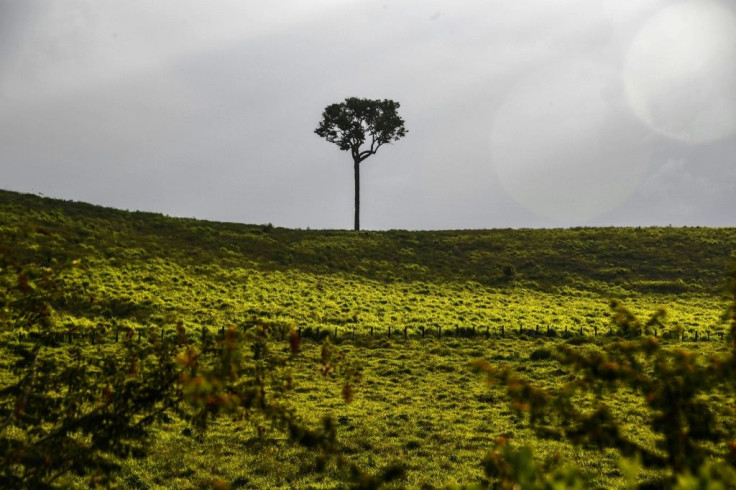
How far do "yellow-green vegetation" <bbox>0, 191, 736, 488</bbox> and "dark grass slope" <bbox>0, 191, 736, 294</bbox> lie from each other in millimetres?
355

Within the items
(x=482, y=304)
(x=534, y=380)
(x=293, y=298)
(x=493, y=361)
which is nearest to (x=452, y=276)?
(x=482, y=304)

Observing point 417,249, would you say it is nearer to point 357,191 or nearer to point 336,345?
point 357,191

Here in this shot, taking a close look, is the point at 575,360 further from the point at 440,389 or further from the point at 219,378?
the point at 440,389

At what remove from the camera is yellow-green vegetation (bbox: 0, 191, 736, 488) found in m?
5.88

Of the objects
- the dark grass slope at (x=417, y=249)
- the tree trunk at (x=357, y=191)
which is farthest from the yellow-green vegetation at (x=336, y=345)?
the tree trunk at (x=357, y=191)

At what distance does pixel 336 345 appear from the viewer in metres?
29.3

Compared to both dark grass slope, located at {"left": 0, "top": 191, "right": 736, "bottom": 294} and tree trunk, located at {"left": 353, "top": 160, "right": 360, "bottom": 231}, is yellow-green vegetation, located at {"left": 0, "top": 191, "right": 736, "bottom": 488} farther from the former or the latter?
tree trunk, located at {"left": 353, "top": 160, "right": 360, "bottom": 231}

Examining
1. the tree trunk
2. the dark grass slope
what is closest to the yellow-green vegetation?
the dark grass slope

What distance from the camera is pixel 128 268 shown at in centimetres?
4372

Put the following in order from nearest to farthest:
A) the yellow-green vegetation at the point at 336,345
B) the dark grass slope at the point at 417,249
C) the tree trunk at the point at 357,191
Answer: the yellow-green vegetation at the point at 336,345
the dark grass slope at the point at 417,249
the tree trunk at the point at 357,191

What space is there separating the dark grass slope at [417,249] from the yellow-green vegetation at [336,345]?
36cm

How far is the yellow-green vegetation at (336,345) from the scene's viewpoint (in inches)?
231

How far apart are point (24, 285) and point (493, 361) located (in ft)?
80.3

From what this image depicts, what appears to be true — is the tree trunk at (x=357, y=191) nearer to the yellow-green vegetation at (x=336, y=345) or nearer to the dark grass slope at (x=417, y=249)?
the dark grass slope at (x=417, y=249)
